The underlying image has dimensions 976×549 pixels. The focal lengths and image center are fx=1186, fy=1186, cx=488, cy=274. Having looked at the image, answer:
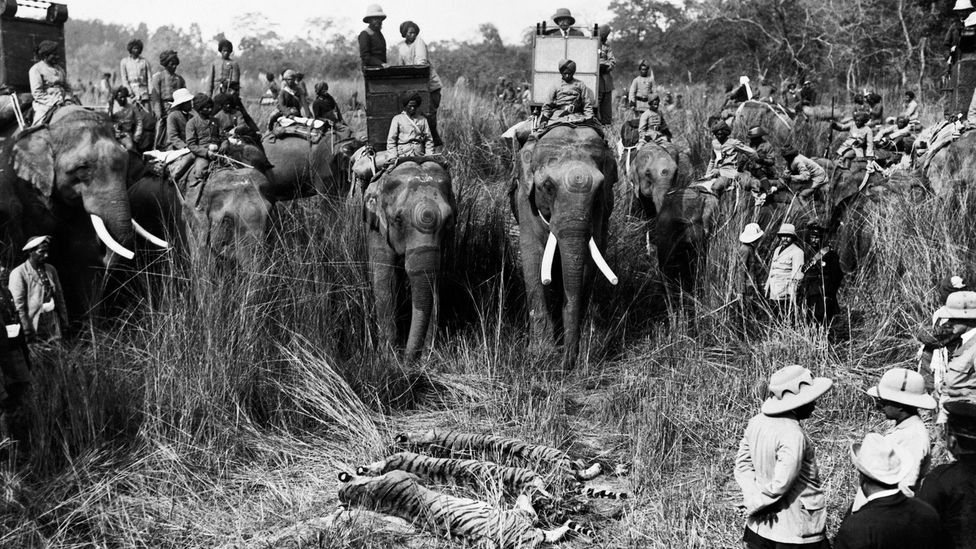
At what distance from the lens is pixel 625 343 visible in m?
10.4

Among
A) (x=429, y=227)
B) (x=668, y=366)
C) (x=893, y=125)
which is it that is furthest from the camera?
(x=893, y=125)

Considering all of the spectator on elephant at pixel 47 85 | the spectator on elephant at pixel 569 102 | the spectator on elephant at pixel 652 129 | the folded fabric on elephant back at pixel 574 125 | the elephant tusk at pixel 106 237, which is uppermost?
the spectator on elephant at pixel 47 85

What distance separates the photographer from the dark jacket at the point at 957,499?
523cm

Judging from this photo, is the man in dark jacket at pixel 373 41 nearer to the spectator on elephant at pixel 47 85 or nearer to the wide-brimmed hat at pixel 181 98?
the wide-brimmed hat at pixel 181 98

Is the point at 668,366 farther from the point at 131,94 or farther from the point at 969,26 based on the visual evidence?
the point at 131,94

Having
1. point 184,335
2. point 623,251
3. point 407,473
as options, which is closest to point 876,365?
point 623,251

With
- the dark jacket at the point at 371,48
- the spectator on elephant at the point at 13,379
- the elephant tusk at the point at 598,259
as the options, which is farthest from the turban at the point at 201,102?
the spectator on elephant at the point at 13,379

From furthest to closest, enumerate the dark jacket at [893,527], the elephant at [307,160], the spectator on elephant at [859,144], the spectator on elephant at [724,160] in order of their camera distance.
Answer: the elephant at [307,160] < the spectator on elephant at [859,144] < the spectator on elephant at [724,160] < the dark jacket at [893,527]

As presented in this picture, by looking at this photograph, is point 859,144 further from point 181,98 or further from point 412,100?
point 181,98

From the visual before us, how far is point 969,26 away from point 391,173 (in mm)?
8476

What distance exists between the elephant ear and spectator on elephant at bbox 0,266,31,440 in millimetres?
3407

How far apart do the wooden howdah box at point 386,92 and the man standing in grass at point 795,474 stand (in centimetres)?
768

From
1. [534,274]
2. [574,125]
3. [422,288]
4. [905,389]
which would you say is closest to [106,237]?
[422,288]

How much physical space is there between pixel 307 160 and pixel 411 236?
20.5ft
